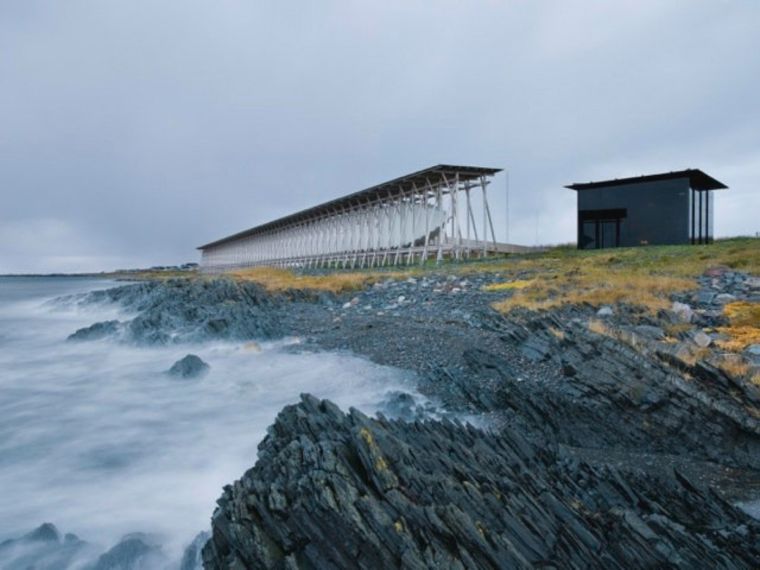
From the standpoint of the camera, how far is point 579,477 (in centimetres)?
583

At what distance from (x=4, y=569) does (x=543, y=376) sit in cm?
902

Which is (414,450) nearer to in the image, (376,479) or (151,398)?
(376,479)

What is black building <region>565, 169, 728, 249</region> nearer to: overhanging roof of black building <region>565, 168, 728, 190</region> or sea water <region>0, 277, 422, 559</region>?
overhanging roof of black building <region>565, 168, 728, 190</region>

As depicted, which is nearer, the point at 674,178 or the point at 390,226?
the point at 674,178

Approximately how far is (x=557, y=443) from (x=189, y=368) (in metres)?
10.9

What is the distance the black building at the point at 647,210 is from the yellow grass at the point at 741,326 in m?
21.7

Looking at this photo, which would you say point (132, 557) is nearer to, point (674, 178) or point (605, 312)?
point (605, 312)

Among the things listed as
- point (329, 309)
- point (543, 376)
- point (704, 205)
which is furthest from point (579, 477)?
point (704, 205)

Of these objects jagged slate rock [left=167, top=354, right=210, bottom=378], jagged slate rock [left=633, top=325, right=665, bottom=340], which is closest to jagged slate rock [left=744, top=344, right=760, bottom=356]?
jagged slate rock [left=633, top=325, right=665, bottom=340]

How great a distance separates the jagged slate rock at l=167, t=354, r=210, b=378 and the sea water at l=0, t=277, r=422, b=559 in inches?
12.5

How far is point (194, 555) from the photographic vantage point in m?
6.11

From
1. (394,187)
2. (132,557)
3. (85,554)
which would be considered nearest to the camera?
(132,557)

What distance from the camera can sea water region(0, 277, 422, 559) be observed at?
7.37 m

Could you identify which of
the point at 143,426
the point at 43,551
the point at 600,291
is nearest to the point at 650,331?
the point at 600,291
